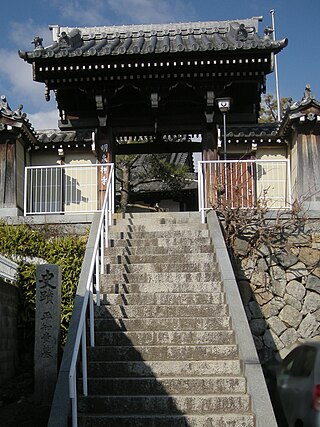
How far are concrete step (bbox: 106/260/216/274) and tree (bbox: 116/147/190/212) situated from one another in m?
11.8

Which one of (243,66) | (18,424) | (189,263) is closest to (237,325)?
(189,263)

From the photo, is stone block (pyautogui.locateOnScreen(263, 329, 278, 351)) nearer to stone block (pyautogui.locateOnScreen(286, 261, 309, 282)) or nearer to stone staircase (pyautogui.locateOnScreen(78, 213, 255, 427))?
stone block (pyautogui.locateOnScreen(286, 261, 309, 282))

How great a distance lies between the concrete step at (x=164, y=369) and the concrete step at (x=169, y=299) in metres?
1.30

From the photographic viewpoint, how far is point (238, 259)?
31.4 feet

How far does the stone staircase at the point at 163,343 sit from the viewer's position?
18.5 ft

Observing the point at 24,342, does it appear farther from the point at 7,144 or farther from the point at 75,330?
the point at 7,144

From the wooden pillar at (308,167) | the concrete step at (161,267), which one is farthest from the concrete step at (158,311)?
the wooden pillar at (308,167)

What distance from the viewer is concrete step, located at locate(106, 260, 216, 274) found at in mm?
8180

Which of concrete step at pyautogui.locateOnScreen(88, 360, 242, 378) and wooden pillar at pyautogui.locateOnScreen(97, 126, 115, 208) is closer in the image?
concrete step at pyautogui.locateOnScreen(88, 360, 242, 378)

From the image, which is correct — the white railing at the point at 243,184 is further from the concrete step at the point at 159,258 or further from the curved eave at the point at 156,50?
the curved eave at the point at 156,50

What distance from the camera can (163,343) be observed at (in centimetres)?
670

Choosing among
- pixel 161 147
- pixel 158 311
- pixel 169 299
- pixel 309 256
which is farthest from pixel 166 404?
pixel 161 147

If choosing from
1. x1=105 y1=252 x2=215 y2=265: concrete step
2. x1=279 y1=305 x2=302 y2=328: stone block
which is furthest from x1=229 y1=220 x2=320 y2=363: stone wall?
x1=105 y1=252 x2=215 y2=265: concrete step

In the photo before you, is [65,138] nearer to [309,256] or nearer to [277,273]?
[277,273]
